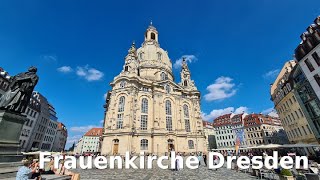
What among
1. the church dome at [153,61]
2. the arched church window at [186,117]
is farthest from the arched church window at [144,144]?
the church dome at [153,61]

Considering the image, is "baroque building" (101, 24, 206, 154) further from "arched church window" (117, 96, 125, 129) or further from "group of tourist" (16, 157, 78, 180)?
"group of tourist" (16, 157, 78, 180)

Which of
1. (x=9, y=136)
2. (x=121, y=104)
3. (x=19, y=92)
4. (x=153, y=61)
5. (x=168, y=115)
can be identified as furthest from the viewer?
(x=153, y=61)

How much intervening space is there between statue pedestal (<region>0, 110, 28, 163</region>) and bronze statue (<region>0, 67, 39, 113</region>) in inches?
12.1

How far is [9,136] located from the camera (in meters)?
6.71

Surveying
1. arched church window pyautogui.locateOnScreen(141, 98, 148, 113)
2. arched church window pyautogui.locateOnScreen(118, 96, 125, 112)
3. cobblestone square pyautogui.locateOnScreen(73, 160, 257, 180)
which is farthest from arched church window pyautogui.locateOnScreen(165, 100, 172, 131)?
cobblestone square pyautogui.locateOnScreen(73, 160, 257, 180)

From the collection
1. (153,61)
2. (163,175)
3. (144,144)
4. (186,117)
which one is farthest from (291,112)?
(153,61)

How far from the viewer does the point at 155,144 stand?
35219 mm

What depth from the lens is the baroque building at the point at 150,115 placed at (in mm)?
34250

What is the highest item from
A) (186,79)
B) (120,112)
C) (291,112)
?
(186,79)

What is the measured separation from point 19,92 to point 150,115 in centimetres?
3195

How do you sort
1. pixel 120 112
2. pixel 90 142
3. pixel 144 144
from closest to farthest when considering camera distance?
pixel 144 144 < pixel 120 112 < pixel 90 142

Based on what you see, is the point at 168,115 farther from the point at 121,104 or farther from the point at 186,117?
the point at 121,104

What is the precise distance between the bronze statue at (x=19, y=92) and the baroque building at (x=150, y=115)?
2690cm

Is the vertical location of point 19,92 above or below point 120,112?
below
